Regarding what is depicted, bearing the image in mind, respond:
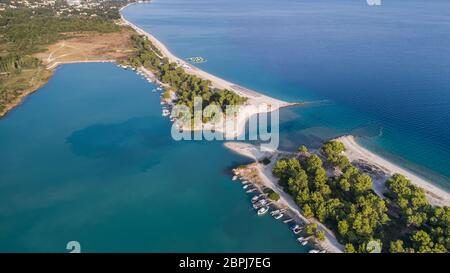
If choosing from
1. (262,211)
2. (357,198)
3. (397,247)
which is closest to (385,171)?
(357,198)

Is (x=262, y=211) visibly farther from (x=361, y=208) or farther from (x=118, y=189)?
(x=118, y=189)

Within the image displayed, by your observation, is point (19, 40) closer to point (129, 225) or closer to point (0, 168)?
point (0, 168)

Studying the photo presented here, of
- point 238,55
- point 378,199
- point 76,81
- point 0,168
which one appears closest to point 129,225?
point 0,168

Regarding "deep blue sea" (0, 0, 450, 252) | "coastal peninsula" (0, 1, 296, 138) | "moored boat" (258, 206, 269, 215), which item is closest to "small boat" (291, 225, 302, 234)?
"deep blue sea" (0, 0, 450, 252)

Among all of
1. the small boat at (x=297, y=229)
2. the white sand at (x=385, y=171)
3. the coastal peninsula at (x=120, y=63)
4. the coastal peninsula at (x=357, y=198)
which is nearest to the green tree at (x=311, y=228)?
the small boat at (x=297, y=229)

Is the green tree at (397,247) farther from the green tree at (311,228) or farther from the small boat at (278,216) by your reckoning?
the small boat at (278,216)
